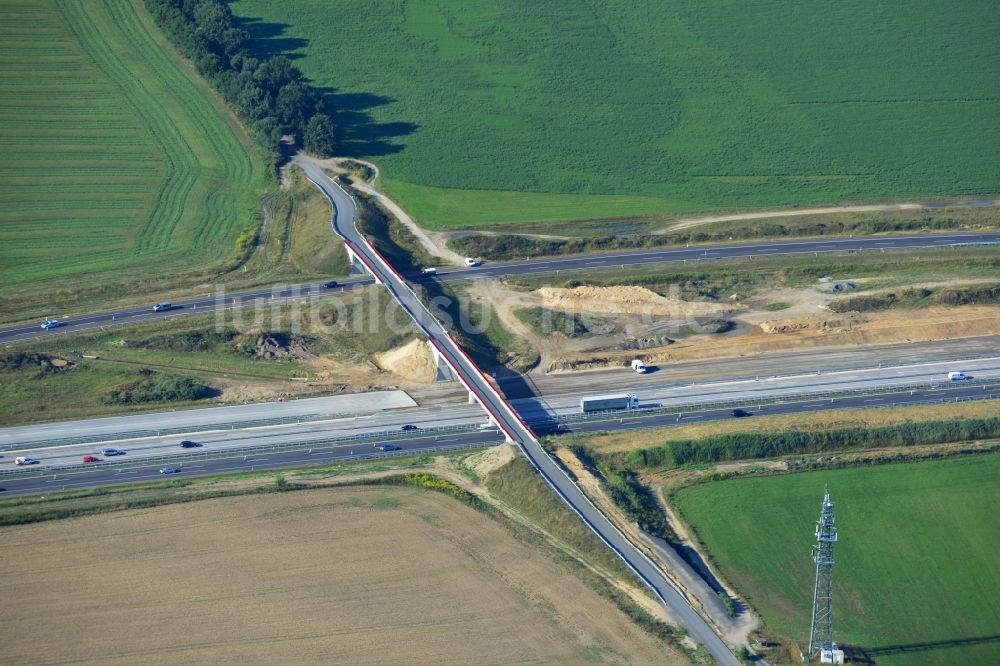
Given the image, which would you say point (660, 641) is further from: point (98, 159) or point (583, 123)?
point (98, 159)

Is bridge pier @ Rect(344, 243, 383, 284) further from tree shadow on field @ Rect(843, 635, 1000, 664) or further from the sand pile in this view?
tree shadow on field @ Rect(843, 635, 1000, 664)

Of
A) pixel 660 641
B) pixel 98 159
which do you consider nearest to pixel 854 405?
pixel 660 641

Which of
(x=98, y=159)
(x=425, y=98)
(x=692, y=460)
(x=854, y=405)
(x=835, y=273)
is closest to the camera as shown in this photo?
(x=692, y=460)

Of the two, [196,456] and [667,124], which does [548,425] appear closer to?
[196,456]

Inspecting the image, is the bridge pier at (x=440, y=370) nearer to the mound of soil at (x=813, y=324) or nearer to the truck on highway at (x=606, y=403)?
the truck on highway at (x=606, y=403)

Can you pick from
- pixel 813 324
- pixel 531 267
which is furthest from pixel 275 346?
pixel 813 324

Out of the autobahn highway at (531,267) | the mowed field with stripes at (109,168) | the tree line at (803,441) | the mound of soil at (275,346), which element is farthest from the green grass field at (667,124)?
the tree line at (803,441)
